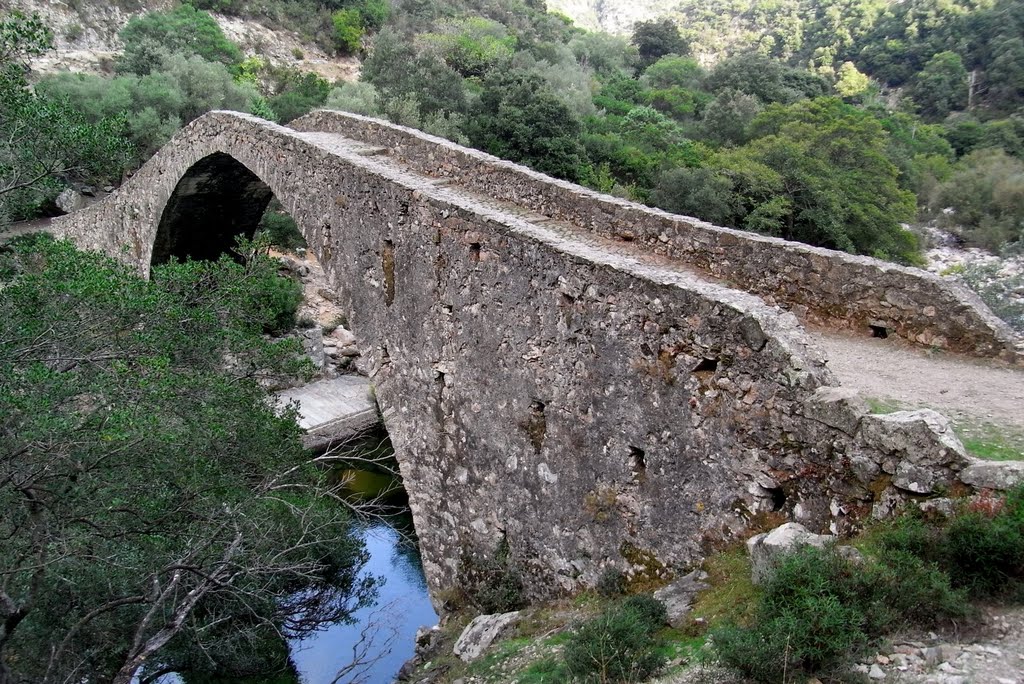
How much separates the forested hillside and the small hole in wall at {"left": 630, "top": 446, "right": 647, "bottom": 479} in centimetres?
600

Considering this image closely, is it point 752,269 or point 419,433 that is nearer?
point 752,269

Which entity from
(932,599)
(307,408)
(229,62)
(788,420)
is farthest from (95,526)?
(229,62)

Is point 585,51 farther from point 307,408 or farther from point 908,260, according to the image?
point 307,408

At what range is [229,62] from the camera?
33156mm

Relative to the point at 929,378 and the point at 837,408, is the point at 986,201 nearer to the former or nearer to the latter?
the point at 929,378

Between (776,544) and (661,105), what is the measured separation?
136ft

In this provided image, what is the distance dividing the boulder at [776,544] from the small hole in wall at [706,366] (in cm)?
100

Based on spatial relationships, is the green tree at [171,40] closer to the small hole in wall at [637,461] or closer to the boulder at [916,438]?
the small hole in wall at [637,461]

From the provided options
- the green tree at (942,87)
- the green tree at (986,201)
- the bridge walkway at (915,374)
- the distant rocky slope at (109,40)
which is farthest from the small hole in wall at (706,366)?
the green tree at (942,87)

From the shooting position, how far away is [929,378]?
5.79m

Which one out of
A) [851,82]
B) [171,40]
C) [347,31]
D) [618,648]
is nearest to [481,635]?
[618,648]

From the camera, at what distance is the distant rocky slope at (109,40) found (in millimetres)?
30594

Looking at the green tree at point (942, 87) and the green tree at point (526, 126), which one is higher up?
the green tree at point (942, 87)

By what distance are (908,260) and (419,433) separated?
21344 mm
